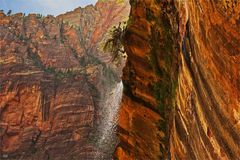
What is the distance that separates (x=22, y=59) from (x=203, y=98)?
76582 mm

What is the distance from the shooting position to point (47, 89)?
8619 centimetres

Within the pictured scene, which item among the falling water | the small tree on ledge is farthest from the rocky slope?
the small tree on ledge

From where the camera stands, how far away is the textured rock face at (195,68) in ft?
43.4

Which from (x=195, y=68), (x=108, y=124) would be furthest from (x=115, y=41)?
(x=108, y=124)

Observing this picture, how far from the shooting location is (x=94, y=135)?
79062mm

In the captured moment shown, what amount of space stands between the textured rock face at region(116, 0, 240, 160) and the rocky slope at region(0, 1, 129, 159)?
61.3 meters

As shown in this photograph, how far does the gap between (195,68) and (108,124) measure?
6696 cm

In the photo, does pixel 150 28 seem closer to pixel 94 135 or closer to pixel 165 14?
pixel 165 14

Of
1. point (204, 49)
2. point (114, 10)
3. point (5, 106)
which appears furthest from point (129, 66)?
point (114, 10)

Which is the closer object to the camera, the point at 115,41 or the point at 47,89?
the point at 115,41

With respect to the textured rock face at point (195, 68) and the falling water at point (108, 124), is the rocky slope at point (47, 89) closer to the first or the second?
the falling water at point (108, 124)

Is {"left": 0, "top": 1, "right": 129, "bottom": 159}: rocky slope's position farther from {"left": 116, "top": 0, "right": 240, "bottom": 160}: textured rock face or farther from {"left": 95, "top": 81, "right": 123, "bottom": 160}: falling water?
{"left": 116, "top": 0, "right": 240, "bottom": 160}: textured rock face

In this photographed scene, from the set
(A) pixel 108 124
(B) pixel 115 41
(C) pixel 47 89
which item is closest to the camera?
(B) pixel 115 41

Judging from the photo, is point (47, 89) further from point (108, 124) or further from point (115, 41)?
point (115, 41)
